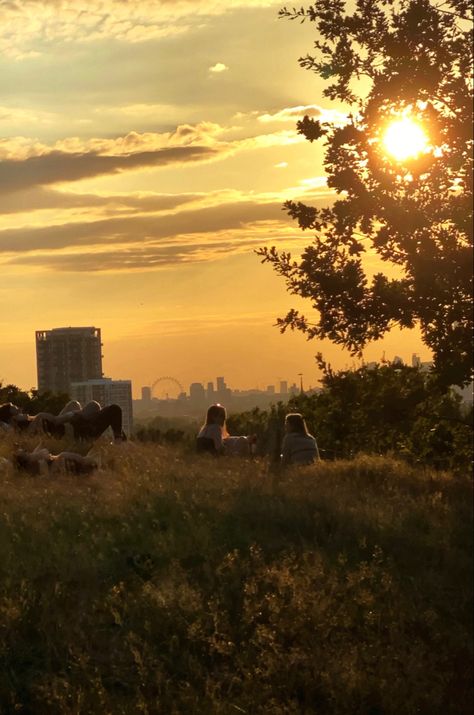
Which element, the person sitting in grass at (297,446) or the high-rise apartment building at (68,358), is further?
the high-rise apartment building at (68,358)

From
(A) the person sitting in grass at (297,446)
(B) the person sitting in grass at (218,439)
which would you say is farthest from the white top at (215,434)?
(A) the person sitting in grass at (297,446)

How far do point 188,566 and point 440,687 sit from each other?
123 inches

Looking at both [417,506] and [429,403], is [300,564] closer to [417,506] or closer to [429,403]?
[417,506]

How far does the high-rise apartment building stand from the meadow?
289ft

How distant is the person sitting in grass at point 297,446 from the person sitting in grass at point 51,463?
333 centimetres

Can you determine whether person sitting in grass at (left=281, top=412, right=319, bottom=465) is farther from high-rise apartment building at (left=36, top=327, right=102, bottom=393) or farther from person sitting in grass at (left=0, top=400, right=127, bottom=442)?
high-rise apartment building at (left=36, top=327, right=102, bottom=393)

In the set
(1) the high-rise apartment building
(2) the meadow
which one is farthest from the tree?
(1) the high-rise apartment building

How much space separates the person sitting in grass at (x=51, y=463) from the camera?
669 inches

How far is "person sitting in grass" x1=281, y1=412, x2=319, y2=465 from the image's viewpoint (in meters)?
18.2

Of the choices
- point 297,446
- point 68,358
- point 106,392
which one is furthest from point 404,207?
point 68,358

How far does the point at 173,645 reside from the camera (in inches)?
387

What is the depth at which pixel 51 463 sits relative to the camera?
17219 mm

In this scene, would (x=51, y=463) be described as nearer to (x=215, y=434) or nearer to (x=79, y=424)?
(x=215, y=434)

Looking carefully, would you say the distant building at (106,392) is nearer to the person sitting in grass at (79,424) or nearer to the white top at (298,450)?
the person sitting in grass at (79,424)
